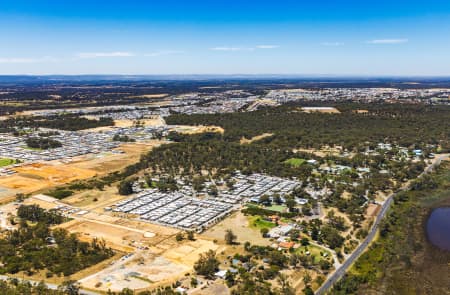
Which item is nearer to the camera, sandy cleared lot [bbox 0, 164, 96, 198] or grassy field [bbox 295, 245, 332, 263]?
grassy field [bbox 295, 245, 332, 263]

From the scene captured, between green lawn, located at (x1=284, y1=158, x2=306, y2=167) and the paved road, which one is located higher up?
green lawn, located at (x1=284, y1=158, x2=306, y2=167)

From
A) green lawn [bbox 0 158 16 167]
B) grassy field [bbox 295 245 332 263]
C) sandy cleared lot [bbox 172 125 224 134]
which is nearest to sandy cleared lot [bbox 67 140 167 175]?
green lawn [bbox 0 158 16 167]

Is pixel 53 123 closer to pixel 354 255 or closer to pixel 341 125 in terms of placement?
pixel 341 125

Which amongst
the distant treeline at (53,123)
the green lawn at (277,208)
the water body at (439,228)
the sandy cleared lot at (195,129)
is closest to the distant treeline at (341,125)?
the sandy cleared lot at (195,129)

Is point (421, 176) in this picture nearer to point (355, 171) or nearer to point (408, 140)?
point (355, 171)

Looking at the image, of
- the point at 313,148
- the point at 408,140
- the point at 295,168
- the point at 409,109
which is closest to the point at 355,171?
the point at 295,168

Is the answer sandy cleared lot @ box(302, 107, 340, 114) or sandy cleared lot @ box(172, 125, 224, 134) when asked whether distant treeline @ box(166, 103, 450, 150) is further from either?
sandy cleared lot @ box(302, 107, 340, 114)
